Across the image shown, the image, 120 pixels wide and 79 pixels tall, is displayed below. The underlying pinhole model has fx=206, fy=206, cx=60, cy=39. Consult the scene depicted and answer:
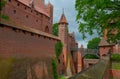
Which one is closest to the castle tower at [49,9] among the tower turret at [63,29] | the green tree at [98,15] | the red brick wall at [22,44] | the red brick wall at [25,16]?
the red brick wall at [25,16]

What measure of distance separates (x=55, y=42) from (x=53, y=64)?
118 inches

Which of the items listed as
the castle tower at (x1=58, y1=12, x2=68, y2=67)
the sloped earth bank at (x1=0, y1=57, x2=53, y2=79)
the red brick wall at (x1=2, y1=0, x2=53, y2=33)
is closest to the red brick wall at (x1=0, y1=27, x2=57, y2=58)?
the sloped earth bank at (x1=0, y1=57, x2=53, y2=79)

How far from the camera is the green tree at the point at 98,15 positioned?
A: 466 inches

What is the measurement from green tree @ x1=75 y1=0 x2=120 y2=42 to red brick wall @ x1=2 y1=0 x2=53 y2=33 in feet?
29.2

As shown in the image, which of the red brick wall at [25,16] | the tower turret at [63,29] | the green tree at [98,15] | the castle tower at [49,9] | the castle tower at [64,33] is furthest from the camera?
the tower turret at [63,29]

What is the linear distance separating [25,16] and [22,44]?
986cm

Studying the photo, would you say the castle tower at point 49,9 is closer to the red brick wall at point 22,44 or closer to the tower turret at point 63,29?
the tower turret at point 63,29

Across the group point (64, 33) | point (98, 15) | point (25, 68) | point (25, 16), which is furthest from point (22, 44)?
point (64, 33)

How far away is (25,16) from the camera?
2462 cm

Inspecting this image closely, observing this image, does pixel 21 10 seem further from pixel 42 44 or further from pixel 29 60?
pixel 29 60

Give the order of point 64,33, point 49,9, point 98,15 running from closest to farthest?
1. point 98,15
2. point 49,9
3. point 64,33

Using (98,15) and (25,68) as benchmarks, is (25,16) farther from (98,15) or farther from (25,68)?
(98,15)

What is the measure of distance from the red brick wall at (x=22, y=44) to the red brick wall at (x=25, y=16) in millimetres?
4020

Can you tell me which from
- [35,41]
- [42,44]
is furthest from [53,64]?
[35,41]
